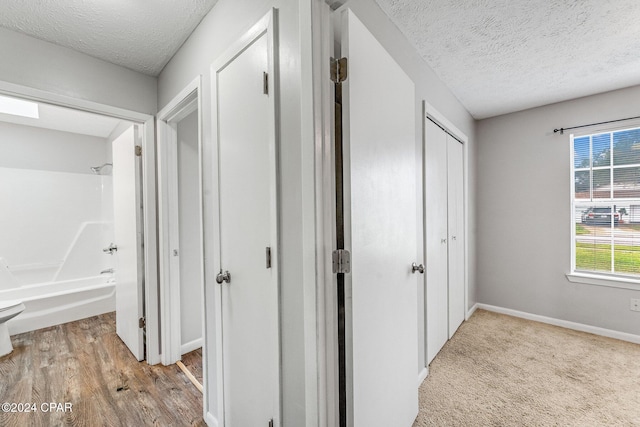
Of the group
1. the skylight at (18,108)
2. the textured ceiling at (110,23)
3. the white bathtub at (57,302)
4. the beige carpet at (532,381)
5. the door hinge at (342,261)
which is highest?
the skylight at (18,108)

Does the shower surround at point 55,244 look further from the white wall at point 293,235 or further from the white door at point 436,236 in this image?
the white door at point 436,236

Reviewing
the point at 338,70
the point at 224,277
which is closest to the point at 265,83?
the point at 338,70

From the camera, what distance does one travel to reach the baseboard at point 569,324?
8.14 ft

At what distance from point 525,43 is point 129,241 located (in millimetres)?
3506

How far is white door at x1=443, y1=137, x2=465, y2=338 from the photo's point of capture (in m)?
2.53

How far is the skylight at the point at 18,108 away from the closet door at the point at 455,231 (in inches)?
183

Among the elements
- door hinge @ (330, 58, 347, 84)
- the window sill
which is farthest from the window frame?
door hinge @ (330, 58, 347, 84)

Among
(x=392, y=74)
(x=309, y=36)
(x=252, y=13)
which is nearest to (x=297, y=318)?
(x=309, y=36)

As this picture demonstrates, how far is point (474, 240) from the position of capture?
3.28 m

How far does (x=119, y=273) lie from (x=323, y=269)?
2.58 meters

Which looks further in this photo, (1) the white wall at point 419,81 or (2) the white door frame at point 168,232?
(2) the white door frame at point 168,232

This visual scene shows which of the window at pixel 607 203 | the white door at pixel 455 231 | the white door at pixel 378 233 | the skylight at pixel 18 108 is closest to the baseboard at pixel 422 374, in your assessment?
the white door at pixel 378 233

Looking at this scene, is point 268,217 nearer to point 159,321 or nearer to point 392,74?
point 392,74

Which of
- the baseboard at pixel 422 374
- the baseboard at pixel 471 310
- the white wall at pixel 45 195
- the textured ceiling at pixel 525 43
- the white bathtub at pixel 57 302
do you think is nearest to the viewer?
the textured ceiling at pixel 525 43
